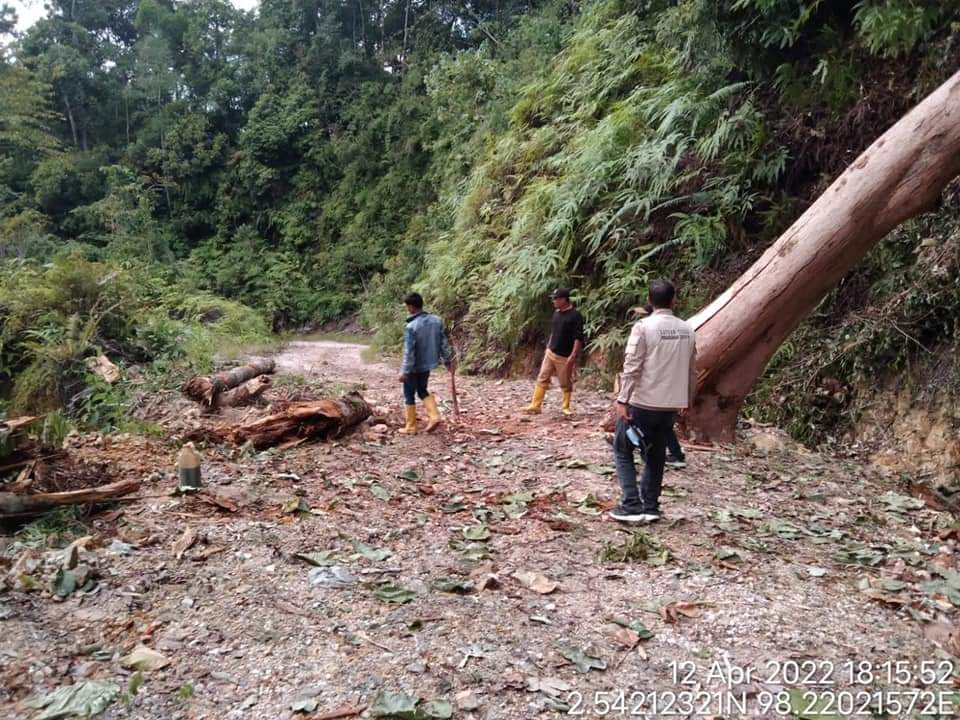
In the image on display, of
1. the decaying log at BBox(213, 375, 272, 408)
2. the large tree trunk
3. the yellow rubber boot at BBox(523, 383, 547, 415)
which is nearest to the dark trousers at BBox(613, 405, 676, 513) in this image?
the large tree trunk

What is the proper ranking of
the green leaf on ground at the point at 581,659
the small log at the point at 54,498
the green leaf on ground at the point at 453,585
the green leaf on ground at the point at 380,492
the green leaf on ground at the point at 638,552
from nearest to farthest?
the green leaf on ground at the point at 581,659
the green leaf on ground at the point at 453,585
the green leaf on ground at the point at 638,552
the small log at the point at 54,498
the green leaf on ground at the point at 380,492

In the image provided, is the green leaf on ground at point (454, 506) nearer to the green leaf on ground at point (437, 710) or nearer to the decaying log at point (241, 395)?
the green leaf on ground at point (437, 710)

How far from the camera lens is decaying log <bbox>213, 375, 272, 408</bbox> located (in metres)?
Answer: 8.10

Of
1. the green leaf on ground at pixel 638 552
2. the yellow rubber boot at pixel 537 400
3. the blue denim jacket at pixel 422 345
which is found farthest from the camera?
the yellow rubber boot at pixel 537 400

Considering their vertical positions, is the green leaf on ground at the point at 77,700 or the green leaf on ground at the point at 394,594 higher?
the green leaf on ground at the point at 77,700

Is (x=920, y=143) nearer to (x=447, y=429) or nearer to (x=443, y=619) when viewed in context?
(x=447, y=429)

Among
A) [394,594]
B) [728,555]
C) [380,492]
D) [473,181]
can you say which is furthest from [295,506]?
[473,181]

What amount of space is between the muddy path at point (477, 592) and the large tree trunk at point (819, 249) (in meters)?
1.01

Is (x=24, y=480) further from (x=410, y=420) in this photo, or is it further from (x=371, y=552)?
(x=410, y=420)

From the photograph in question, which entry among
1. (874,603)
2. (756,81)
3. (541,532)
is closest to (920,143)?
(756,81)

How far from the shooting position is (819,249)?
592 cm

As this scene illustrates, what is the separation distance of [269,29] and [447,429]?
1406 inches

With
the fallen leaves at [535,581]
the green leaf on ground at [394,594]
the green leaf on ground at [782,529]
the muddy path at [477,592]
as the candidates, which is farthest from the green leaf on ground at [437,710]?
the green leaf on ground at [782,529]

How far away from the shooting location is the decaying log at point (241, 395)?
319 inches
